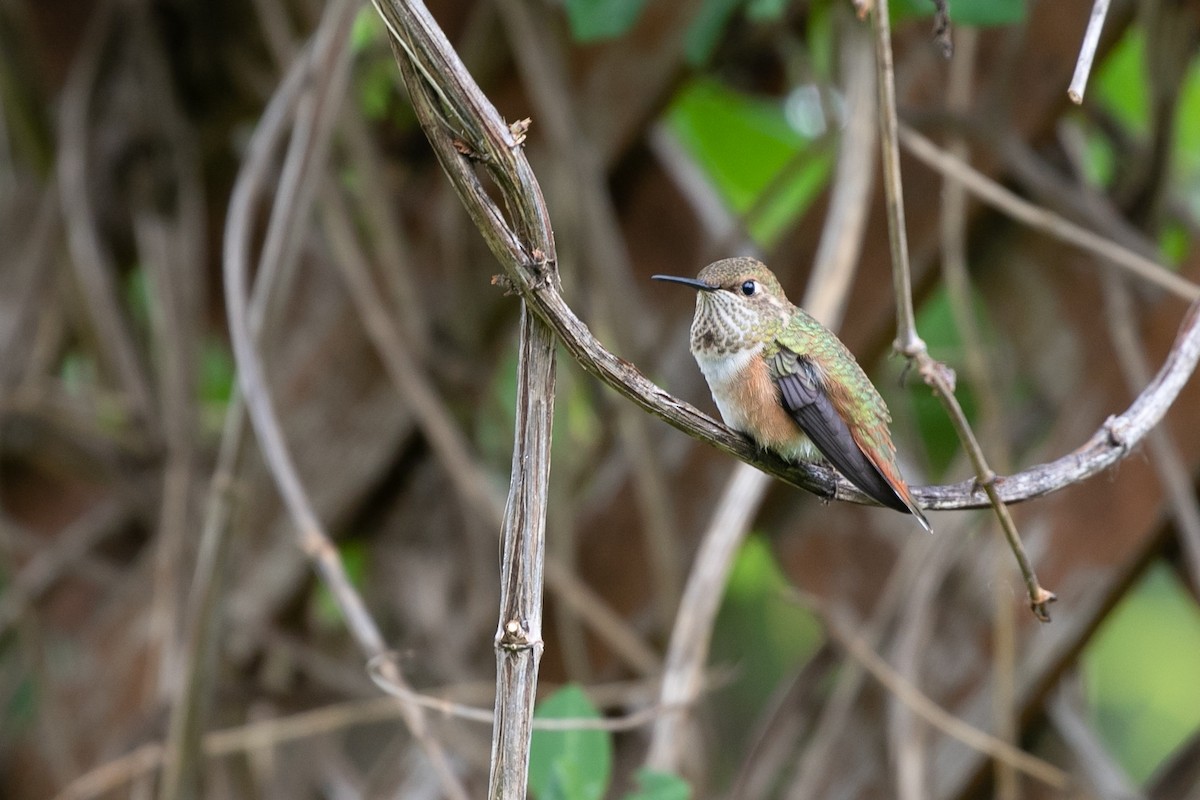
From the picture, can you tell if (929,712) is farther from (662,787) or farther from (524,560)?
(524,560)

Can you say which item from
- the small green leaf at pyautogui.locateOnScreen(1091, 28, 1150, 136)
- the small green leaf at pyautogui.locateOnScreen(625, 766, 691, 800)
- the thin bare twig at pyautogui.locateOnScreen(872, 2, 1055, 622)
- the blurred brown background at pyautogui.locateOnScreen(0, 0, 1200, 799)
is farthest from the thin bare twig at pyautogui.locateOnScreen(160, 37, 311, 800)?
the small green leaf at pyautogui.locateOnScreen(1091, 28, 1150, 136)

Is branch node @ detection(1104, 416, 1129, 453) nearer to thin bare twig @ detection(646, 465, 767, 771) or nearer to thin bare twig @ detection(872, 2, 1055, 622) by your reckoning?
thin bare twig @ detection(872, 2, 1055, 622)

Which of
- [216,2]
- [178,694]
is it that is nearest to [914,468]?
[178,694]

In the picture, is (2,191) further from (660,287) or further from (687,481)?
(687,481)

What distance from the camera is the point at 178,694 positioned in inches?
87.7

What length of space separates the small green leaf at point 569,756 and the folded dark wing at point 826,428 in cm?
45

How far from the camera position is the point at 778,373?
6.18 ft

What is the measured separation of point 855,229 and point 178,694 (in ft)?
4.71

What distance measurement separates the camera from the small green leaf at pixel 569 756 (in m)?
1.57

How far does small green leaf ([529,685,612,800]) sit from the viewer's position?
1.57m

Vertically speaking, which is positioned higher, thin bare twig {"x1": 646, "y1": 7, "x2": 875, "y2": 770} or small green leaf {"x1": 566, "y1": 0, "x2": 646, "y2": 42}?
small green leaf {"x1": 566, "y1": 0, "x2": 646, "y2": 42}

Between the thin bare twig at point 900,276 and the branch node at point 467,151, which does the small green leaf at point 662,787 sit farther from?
the branch node at point 467,151

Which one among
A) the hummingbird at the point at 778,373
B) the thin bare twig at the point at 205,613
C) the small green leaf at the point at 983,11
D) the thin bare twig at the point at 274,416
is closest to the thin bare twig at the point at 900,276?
the hummingbird at the point at 778,373

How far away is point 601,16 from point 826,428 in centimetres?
92
